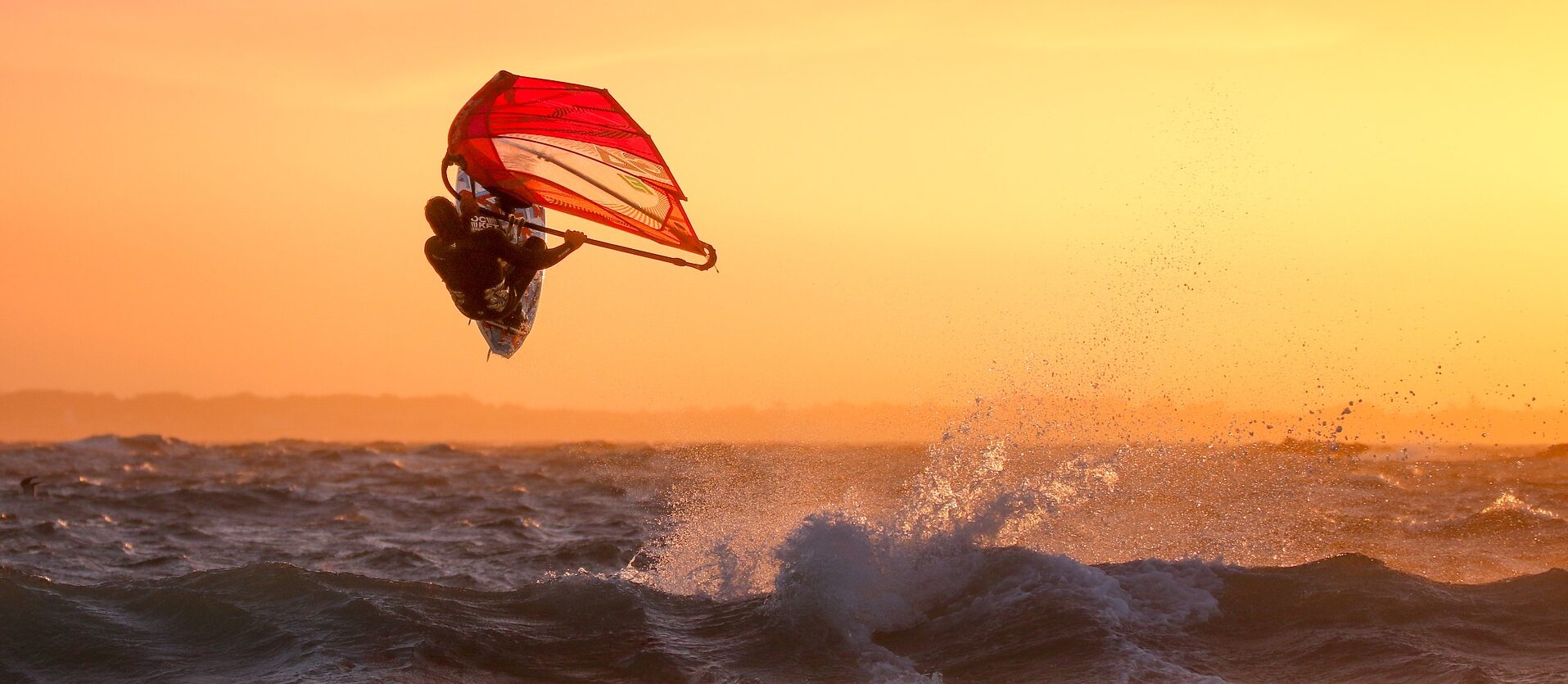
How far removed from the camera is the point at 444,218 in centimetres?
930

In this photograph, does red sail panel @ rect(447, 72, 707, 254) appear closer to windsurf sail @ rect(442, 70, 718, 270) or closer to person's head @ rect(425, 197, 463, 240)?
windsurf sail @ rect(442, 70, 718, 270)

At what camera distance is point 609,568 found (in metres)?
12.7

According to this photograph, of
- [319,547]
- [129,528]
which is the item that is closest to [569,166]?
[319,547]

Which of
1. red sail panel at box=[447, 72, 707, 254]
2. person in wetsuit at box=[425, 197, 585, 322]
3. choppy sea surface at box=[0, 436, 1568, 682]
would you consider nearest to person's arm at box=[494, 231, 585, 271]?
person in wetsuit at box=[425, 197, 585, 322]

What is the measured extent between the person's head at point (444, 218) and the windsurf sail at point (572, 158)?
83 cm

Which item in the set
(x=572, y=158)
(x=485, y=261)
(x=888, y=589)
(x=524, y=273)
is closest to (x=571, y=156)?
(x=572, y=158)

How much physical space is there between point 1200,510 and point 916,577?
4.86 m

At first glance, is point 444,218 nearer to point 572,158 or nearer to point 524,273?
point 524,273

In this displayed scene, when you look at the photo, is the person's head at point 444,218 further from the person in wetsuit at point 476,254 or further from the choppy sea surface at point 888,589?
the choppy sea surface at point 888,589

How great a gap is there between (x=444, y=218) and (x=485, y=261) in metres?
0.46

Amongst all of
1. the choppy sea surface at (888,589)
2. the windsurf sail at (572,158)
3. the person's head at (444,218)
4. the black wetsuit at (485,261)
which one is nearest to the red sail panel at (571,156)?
the windsurf sail at (572,158)

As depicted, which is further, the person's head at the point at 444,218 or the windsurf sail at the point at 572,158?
the windsurf sail at the point at 572,158

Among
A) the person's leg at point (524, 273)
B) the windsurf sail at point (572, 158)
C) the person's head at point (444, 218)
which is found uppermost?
the windsurf sail at point (572, 158)

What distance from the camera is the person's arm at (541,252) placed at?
372 inches
